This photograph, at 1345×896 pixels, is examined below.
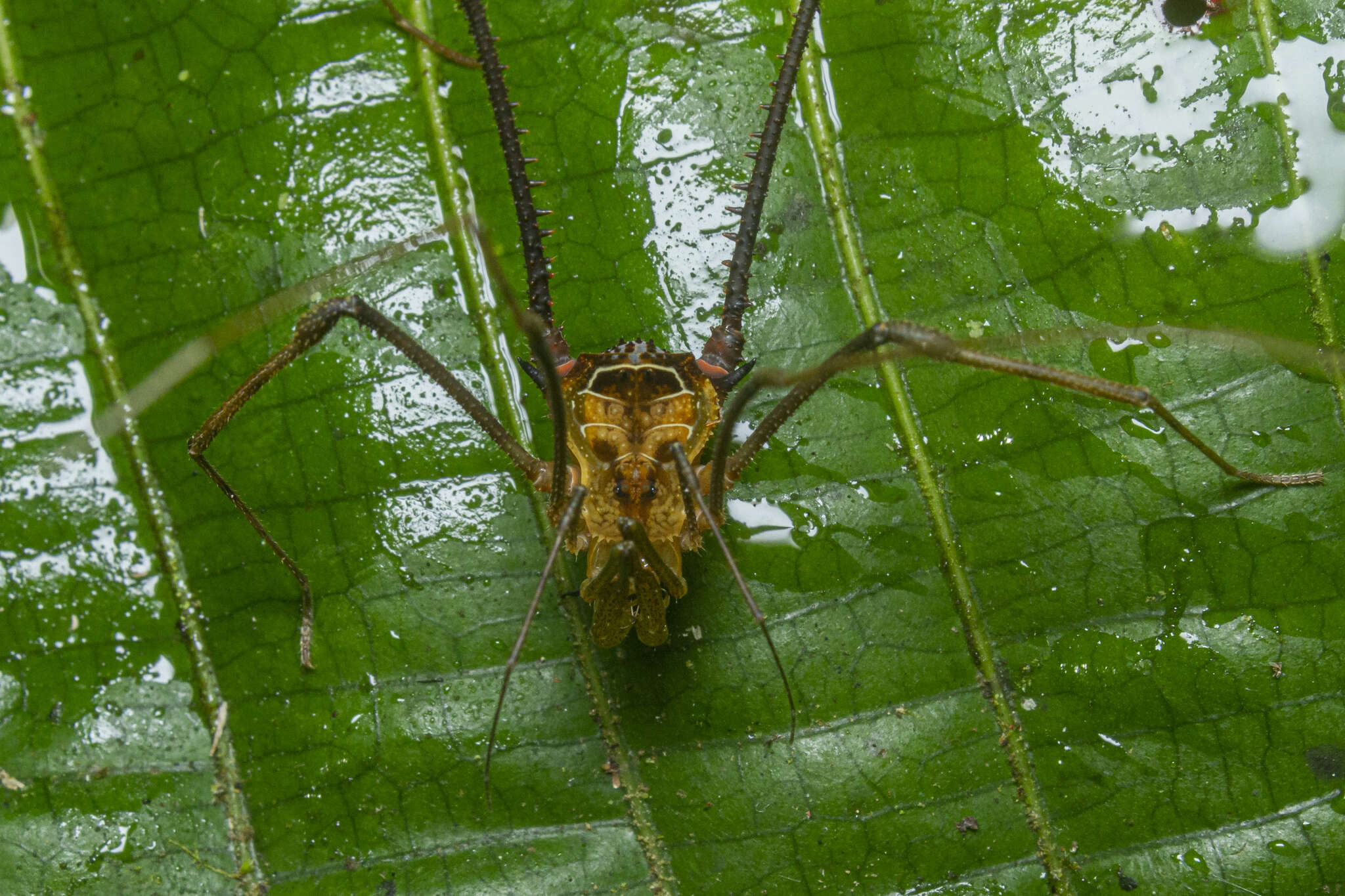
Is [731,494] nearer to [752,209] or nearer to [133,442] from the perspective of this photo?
[752,209]

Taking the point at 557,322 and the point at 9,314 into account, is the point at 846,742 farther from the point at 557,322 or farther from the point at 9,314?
the point at 9,314

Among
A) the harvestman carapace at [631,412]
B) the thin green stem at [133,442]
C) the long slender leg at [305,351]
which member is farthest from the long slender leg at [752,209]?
the thin green stem at [133,442]

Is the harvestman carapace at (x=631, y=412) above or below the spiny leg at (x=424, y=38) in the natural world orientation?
below

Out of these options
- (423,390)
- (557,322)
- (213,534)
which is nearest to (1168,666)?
(557,322)

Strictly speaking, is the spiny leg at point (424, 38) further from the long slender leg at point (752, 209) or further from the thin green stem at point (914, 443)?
the thin green stem at point (914, 443)

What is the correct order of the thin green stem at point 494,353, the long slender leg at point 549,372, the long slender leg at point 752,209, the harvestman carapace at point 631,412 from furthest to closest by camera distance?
the thin green stem at point 494,353 → the long slender leg at point 752,209 → the harvestman carapace at point 631,412 → the long slender leg at point 549,372

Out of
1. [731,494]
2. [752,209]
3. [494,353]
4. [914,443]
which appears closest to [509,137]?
[494,353]
